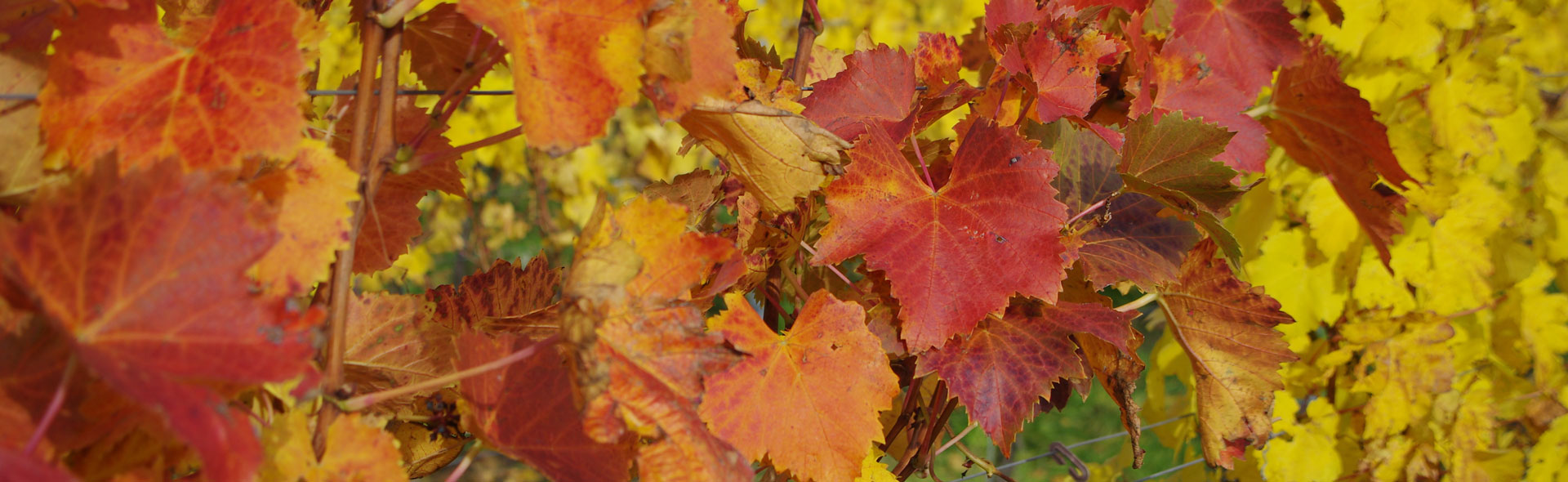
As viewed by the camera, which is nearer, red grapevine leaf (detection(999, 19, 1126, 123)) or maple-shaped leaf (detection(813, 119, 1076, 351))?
maple-shaped leaf (detection(813, 119, 1076, 351))

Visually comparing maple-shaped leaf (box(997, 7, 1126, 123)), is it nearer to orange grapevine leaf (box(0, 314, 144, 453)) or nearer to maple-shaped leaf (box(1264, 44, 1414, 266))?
maple-shaped leaf (box(1264, 44, 1414, 266))

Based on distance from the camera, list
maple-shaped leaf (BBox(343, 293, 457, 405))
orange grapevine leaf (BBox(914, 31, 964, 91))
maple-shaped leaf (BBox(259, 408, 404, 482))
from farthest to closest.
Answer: orange grapevine leaf (BBox(914, 31, 964, 91)) < maple-shaped leaf (BBox(343, 293, 457, 405)) < maple-shaped leaf (BBox(259, 408, 404, 482))

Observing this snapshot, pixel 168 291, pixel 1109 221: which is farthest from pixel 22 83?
pixel 1109 221

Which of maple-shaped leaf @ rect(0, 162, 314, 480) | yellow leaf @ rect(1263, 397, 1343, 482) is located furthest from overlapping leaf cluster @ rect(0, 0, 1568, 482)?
yellow leaf @ rect(1263, 397, 1343, 482)

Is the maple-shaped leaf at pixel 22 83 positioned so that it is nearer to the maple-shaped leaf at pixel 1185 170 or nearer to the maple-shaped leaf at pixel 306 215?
the maple-shaped leaf at pixel 306 215

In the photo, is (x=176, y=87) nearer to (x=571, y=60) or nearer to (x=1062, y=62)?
(x=571, y=60)

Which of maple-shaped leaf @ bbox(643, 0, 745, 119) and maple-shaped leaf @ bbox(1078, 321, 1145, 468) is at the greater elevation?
maple-shaped leaf @ bbox(643, 0, 745, 119)

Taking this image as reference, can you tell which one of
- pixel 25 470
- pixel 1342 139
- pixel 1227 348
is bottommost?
pixel 1227 348
